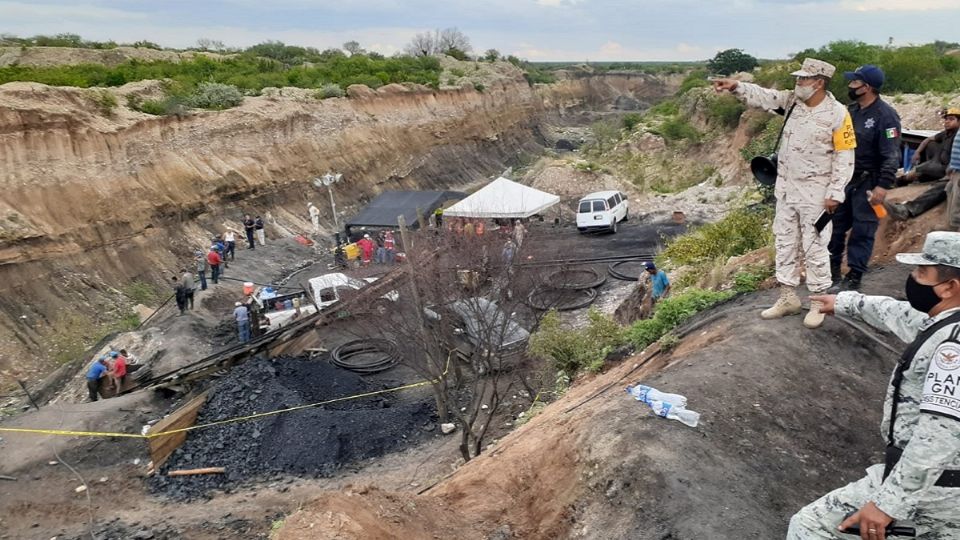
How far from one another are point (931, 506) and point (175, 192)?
25541 mm

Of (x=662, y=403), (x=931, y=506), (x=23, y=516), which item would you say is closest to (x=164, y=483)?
(x=23, y=516)

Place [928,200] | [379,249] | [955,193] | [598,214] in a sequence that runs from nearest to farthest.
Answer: [955,193], [928,200], [379,249], [598,214]

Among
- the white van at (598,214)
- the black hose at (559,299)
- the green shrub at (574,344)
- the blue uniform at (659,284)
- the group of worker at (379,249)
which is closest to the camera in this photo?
the green shrub at (574,344)

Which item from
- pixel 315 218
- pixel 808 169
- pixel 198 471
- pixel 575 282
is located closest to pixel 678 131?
pixel 315 218

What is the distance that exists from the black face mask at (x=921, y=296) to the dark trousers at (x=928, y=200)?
6.60 m

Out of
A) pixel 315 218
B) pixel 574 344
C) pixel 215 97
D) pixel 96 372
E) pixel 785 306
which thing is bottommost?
pixel 96 372

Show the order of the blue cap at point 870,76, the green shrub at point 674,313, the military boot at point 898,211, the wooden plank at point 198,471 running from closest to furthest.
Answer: the blue cap at point 870,76
the green shrub at point 674,313
the military boot at point 898,211
the wooden plank at point 198,471

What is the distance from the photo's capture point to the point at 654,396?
4836 millimetres

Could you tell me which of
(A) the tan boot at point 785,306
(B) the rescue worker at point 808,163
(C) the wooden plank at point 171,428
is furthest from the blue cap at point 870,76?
(C) the wooden plank at point 171,428

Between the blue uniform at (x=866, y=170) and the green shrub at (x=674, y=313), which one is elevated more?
the blue uniform at (x=866, y=170)

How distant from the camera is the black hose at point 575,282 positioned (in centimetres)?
1572

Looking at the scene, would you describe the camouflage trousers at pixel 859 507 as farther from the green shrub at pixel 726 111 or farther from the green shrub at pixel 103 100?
the green shrub at pixel 726 111

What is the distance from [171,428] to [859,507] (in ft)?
37.1

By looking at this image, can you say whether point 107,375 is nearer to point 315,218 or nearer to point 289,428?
point 289,428
